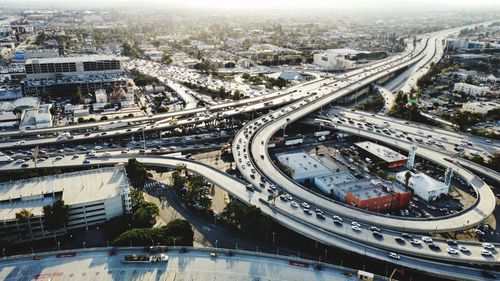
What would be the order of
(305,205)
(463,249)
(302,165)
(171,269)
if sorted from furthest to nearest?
1. (302,165)
2. (305,205)
3. (463,249)
4. (171,269)

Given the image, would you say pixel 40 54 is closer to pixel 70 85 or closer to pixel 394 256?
pixel 70 85

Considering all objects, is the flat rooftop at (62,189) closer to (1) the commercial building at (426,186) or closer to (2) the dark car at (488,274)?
(1) the commercial building at (426,186)

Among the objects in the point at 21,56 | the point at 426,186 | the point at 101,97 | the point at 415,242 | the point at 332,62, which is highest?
the point at 21,56

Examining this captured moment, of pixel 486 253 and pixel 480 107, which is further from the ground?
pixel 480 107

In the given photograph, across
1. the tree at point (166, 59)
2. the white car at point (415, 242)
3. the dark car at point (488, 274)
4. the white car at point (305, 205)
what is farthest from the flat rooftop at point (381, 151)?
the tree at point (166, 59)

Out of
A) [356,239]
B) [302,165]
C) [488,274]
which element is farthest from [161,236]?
[488,274]

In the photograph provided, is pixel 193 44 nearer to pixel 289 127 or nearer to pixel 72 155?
pixel 289 127
